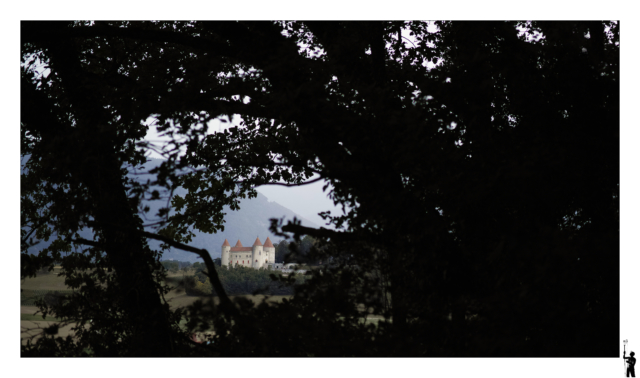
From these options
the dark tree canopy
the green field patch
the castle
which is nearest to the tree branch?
the dark tree canopy

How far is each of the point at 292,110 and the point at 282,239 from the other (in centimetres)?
114

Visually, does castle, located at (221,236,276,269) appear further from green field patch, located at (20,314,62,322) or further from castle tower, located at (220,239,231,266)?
green field patch, located at (20,314,62,322)

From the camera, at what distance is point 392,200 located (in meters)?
3.69

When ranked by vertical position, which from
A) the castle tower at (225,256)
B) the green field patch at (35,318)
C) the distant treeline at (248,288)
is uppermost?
the distant treeline at (248,288)

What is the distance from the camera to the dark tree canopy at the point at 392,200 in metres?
3.50

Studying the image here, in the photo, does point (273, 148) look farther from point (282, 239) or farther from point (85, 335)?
point (85, 335)

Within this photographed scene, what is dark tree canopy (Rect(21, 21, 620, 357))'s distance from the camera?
350 centimetres

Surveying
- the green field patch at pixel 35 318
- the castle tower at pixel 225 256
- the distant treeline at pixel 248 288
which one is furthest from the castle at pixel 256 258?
the green field patch at pixel 35 318

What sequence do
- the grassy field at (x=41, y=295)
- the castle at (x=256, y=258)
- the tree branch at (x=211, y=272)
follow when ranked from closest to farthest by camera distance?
1. the tree branch at (x=211, y=272)
2. the grassy field at (x=41, y=295)
3. the castle at (x=256, y=258)

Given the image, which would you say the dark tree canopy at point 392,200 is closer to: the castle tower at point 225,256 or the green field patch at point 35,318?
the green field patch at point 35,318

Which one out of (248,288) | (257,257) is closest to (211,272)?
(248,288)
